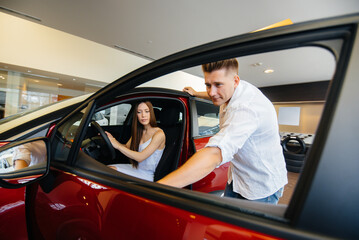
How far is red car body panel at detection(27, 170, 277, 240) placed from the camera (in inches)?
16.7

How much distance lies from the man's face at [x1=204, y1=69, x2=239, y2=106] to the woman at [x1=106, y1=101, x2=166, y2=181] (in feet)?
2.99

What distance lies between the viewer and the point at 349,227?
30 cm

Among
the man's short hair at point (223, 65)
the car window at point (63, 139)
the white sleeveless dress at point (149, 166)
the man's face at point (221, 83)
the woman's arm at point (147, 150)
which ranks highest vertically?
the man's short hair at point (223, 65)

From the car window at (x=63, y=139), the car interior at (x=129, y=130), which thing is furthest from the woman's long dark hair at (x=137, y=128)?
the car window at (x=63, y=139)

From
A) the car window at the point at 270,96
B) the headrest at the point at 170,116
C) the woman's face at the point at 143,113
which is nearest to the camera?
the car window at the point at 270,96

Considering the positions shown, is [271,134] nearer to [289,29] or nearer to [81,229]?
[289,29]

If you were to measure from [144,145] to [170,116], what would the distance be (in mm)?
409

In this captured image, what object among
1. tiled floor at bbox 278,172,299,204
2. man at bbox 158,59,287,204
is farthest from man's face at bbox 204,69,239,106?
tiled floor at bbox 278,172,299,204

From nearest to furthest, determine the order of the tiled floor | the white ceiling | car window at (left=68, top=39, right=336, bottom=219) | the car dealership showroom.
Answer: the car dealership showroom < car window at (left=68, top=39, right=336, bottom=219) < the tiled floor < the white ceiling

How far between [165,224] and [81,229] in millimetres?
385

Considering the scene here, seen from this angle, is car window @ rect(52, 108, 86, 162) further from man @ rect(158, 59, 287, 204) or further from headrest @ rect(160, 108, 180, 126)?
headrest @ rect(160, 108, 180, 126)

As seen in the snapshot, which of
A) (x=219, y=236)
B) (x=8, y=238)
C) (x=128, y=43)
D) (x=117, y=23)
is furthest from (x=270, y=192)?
(x=128, y=43)

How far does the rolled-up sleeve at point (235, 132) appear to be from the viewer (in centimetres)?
68

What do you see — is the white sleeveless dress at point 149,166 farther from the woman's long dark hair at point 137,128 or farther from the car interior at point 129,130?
the woman's long dark hair at point 137,128
